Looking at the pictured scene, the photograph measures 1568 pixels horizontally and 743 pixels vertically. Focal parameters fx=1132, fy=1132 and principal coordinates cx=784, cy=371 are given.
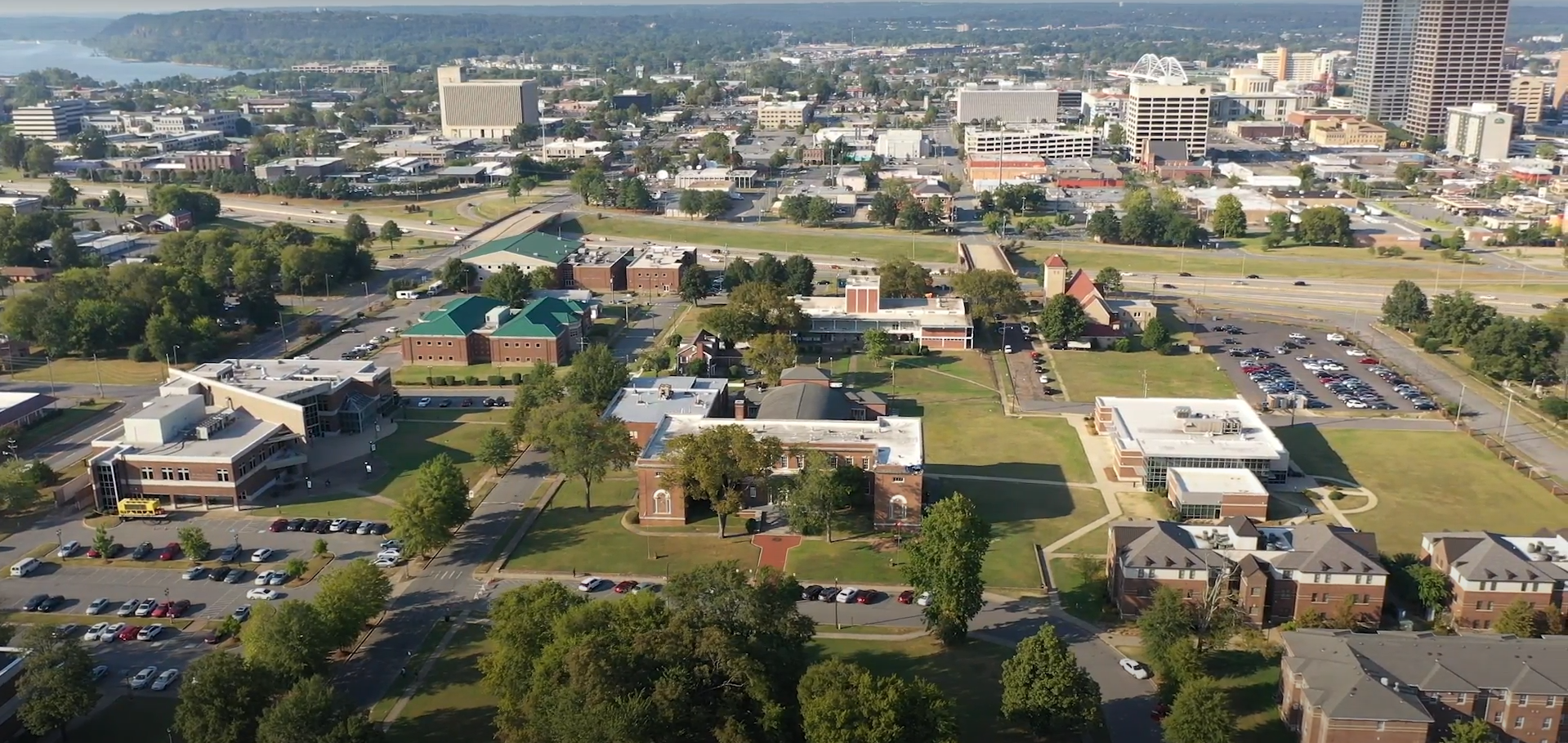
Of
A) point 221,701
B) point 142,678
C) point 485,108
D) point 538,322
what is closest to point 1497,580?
point 221,701

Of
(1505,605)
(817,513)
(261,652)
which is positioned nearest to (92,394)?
(261,652)

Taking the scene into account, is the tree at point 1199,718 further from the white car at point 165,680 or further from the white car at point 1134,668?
the white car at point 165,680

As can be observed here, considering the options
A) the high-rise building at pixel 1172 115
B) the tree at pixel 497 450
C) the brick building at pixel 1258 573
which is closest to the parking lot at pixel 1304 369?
the brick building at pixel 1258 573

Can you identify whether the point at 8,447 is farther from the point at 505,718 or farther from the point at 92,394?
the point at 505,718

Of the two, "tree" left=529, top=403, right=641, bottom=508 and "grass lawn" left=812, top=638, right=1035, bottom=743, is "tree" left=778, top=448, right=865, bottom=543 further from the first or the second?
"grass lawn" left=812, top=638, right=1035, bottom=743

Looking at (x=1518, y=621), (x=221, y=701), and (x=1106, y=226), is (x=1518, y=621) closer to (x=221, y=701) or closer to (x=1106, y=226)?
(x=221, y=701)

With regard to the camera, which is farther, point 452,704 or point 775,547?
point 775,547
